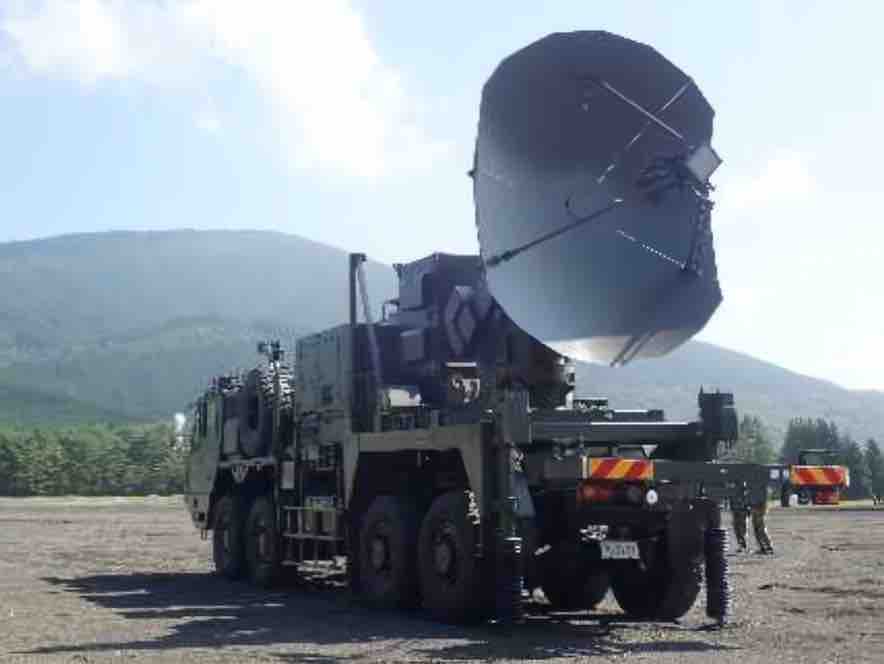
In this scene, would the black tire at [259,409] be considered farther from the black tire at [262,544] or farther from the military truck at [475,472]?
the black tire at [262,544]

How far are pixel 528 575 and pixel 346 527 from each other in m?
3.35

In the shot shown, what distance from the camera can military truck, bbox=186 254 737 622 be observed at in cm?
1259

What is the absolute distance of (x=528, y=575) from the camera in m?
12.9

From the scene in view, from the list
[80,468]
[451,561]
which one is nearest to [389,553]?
[451,561]

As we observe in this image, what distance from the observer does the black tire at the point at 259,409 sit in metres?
Answer: 18.5

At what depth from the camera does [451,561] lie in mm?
13203

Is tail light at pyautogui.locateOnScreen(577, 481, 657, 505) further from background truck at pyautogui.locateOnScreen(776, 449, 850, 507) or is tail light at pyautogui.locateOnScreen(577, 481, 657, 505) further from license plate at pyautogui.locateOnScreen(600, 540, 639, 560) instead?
background truck at pyautogui.locateOnScreen(776, 449, 850, 507)

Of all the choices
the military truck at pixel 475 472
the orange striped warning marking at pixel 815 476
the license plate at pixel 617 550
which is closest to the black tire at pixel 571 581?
the military truck at pixel 475 472

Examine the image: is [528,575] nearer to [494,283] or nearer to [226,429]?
[494,283]

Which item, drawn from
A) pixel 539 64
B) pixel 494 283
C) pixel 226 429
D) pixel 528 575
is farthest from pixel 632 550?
pixel 226 429

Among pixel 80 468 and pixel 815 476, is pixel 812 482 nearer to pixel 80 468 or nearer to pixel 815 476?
pixel 815 476

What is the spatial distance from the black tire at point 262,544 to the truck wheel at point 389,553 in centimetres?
321

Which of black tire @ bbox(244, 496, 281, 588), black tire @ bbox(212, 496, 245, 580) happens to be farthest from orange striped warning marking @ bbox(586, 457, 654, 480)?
black tire @ bbox(212, 496, 245, 580)

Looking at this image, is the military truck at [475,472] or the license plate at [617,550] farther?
the license plate at [617,550]
